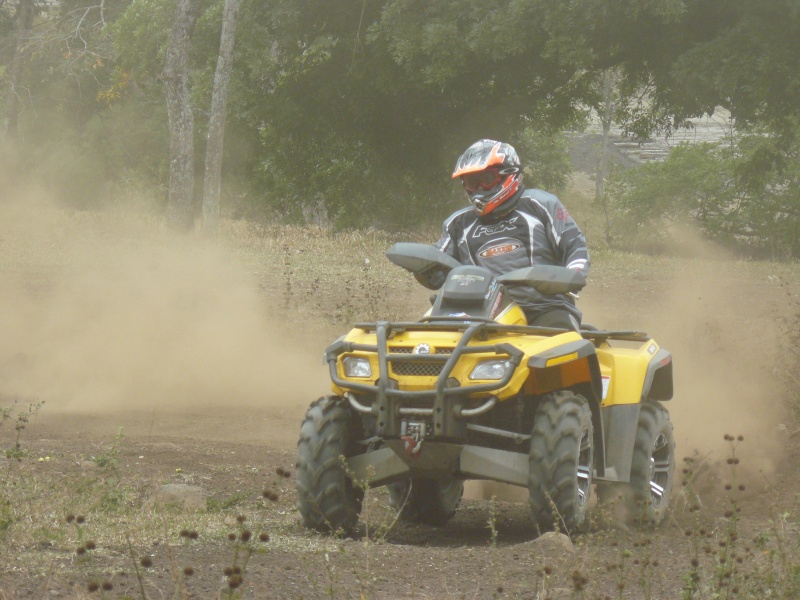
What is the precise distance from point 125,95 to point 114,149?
2.28 meters

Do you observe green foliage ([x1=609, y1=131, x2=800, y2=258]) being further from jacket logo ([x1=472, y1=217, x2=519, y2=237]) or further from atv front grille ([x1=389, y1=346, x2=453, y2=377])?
atv front grille ([x1=389, y1=346, x2=453, y2=377])

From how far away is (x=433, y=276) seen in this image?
7527mm

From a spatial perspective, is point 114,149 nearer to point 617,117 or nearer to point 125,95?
point 125,95

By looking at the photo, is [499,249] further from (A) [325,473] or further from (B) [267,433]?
(B) [267,433]

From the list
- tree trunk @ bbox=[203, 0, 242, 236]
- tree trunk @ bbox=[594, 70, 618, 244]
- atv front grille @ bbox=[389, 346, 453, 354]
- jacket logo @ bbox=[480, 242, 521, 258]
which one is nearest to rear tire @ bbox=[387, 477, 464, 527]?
atv front grille @ bbox=[389, 346, 453, 354]

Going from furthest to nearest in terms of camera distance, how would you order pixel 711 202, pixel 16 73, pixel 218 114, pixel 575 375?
pixel 16 73
pixel 711 202
pixel 218 114
pixel 575 375

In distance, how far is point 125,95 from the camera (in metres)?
50.4

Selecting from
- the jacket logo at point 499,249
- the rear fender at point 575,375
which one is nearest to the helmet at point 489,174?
the jacket logo at point 499,249

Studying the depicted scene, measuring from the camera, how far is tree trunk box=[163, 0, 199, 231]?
964 inches

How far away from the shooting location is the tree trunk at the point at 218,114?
2264cm

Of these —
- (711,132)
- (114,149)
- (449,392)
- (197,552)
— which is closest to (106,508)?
(197,552)

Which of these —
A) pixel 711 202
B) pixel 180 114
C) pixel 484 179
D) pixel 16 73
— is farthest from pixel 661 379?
pixel 16 73

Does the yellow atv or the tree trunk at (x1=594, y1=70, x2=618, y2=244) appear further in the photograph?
the tree trunk at (x1=594, y1=70, x2=618, y2=244)

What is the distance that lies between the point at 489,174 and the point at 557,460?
2.00 meters
